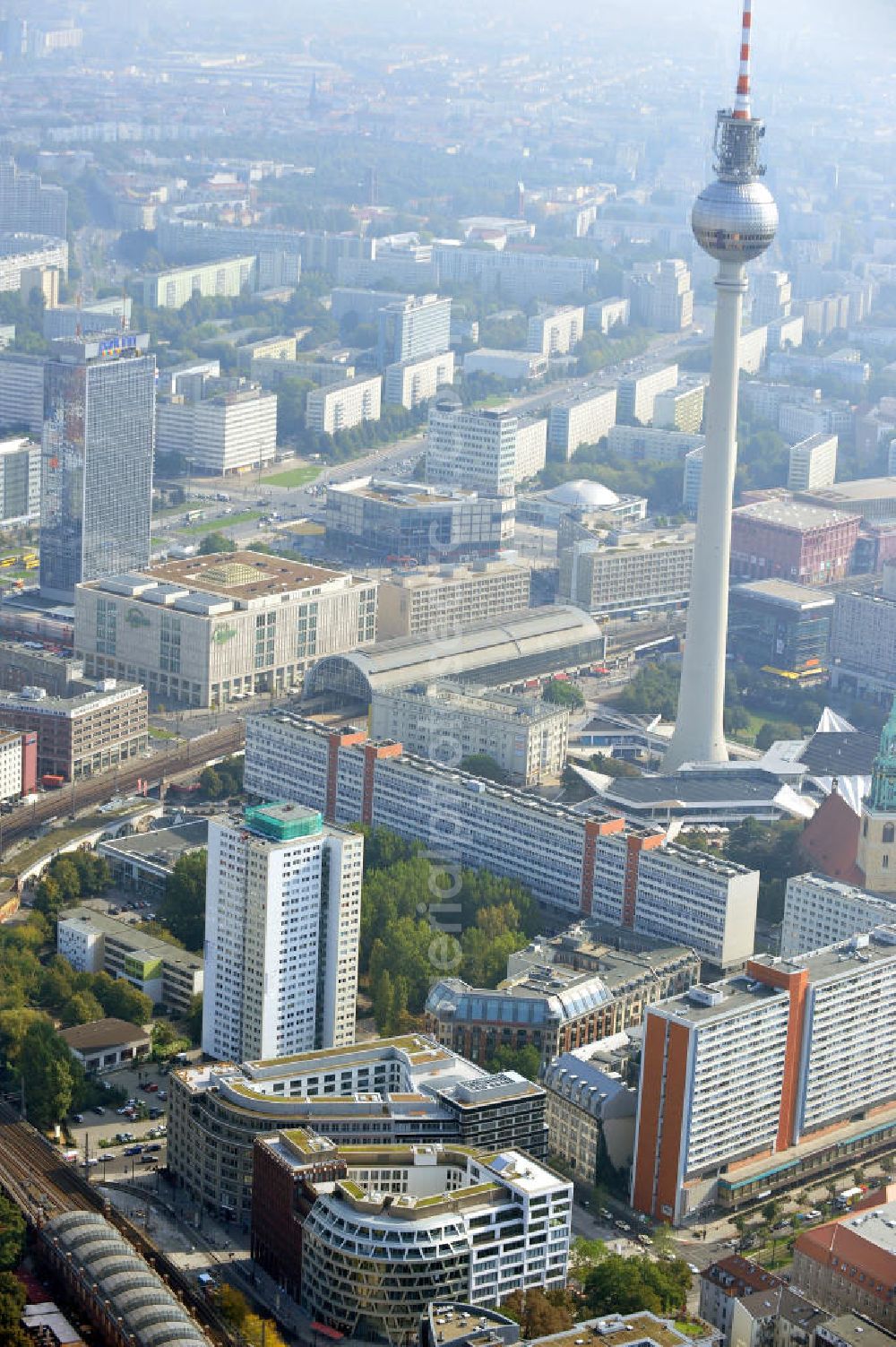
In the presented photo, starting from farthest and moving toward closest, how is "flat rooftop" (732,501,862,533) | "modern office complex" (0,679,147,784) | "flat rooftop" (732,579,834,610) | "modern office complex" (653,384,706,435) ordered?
"modern office complex" (653,384,706,435) < "flat rooftop" (732,501,862,533) < "flat rooftop" (732,579,834,610) < "modern office complex" (0,679,147,784)

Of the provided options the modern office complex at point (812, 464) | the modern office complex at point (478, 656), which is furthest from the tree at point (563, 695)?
the modern office complex at point (812, 464)

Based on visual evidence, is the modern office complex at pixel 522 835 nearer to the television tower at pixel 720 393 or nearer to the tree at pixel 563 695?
the television tower at pixel 720 393

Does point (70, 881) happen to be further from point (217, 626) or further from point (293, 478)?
point (293, 478)

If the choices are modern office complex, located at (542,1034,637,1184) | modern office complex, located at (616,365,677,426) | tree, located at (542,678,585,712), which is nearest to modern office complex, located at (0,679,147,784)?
tree, located at (542,678,585,712)

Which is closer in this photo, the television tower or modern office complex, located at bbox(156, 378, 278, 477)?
the television tower

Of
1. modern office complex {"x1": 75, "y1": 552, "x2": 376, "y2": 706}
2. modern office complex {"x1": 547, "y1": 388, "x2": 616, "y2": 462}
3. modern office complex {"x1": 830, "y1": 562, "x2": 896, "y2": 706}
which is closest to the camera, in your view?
modern office complex {"x1": 75, "y1": 552, "x2": 376, "y2": 706}

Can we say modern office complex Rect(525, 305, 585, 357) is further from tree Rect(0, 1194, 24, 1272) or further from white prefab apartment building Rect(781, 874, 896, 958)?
tree Rect(0, 1194, 24, 1272)

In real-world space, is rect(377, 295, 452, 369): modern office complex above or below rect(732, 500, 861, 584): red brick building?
above

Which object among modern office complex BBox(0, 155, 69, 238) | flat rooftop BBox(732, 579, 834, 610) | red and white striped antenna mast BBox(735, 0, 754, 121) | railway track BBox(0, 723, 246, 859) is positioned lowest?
railway track BBox(0, 723, 246, 859)
